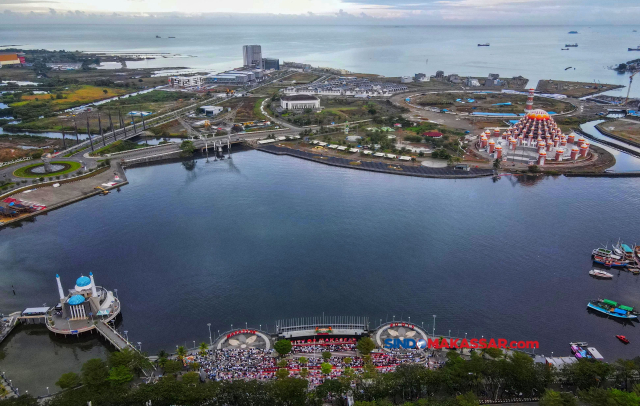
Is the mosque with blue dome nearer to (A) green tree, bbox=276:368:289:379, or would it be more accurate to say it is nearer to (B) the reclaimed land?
(A) green tree, bbox=276:368:289:379

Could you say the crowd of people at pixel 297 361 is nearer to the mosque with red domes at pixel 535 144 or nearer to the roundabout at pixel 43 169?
the roundabout at pixel 43 169

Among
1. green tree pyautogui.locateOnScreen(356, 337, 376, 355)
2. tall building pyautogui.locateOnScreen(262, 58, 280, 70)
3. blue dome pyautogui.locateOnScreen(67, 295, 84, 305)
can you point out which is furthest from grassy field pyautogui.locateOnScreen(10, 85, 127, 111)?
green tree pyautogui.locateOnScreen(356, 337, 376, 355)

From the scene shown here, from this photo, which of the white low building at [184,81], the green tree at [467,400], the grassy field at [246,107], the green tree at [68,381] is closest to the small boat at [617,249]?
the green tree at [467,400]

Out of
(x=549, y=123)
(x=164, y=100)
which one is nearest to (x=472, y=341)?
(x=549, y=123)

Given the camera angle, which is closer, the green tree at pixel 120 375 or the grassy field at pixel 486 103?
the green tree at pixel 120 375

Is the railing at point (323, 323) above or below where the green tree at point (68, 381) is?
below

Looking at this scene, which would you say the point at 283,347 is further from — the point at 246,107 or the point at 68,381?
the point at 246,107
